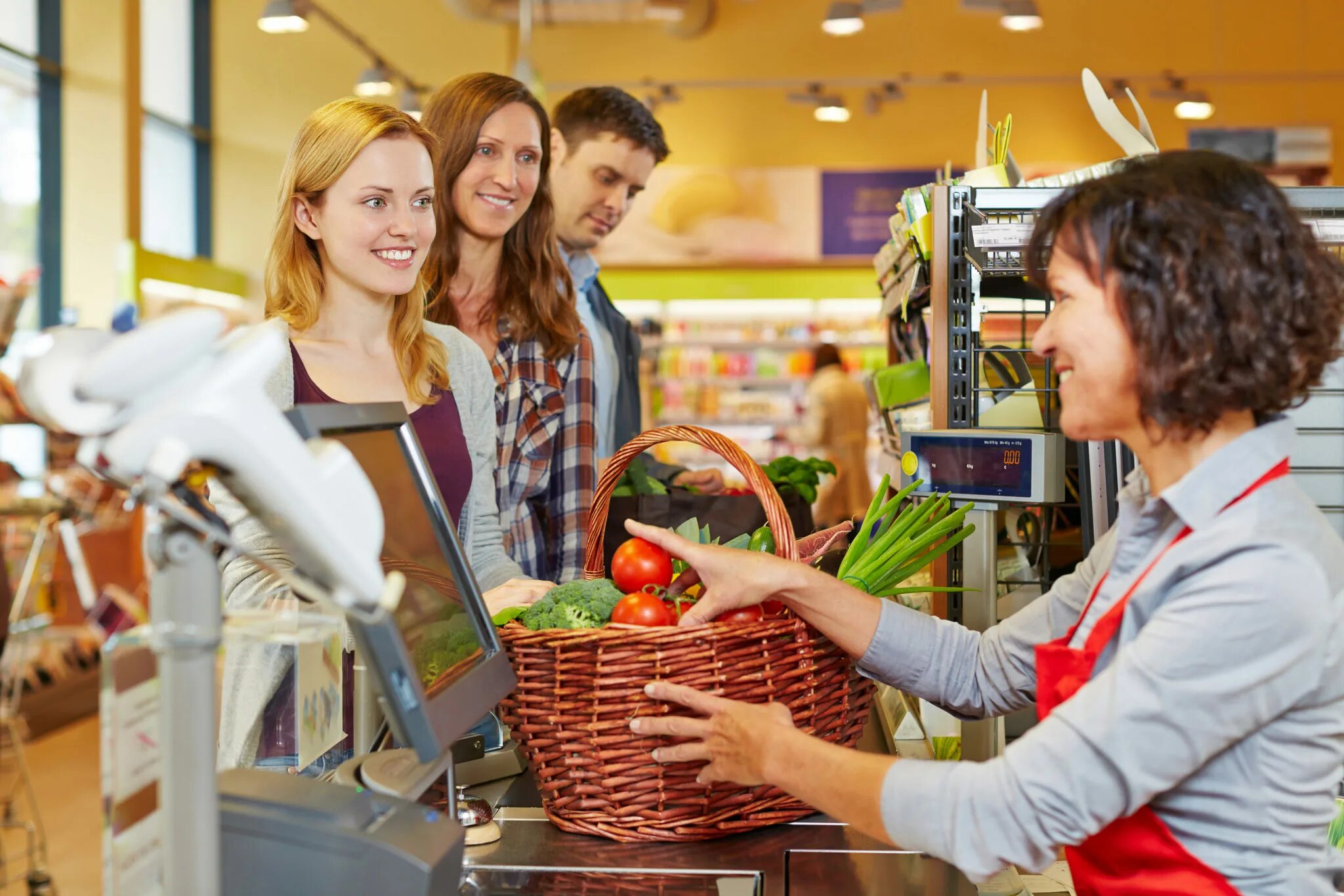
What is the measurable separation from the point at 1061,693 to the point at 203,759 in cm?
77

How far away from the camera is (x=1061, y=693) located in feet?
3.88

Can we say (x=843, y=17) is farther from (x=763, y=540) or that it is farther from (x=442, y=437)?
(x=763, y=540)

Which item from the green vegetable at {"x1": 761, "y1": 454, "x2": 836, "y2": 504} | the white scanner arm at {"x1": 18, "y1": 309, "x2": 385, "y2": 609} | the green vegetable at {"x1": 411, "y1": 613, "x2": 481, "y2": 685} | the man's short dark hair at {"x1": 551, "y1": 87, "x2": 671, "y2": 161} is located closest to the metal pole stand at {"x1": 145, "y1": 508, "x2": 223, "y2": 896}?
the white scanner arm at {"x1": 18, "y1": 309, "x2": 385, "y2": 609}

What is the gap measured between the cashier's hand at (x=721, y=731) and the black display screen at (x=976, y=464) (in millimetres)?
754

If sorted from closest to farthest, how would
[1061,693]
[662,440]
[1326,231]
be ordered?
[1061,693] < [662,440] < [1326,231]

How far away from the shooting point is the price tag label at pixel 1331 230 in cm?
195

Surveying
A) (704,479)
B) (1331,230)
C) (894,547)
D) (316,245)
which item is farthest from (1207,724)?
(704,479)

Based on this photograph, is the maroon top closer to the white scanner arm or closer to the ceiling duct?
the white scanner arm

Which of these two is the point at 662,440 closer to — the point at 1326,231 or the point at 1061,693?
the point at 1061,693

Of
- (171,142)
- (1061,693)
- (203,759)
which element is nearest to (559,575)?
(1061,693)

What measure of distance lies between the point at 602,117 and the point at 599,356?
1.93 ft

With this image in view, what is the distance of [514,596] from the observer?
155 cm

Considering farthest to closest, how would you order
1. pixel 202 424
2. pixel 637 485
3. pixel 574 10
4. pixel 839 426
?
pixel 574 10, pixel 839 426, pixel 637 485, pixel 202 424

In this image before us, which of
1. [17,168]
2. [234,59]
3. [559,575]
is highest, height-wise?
[234,59]
